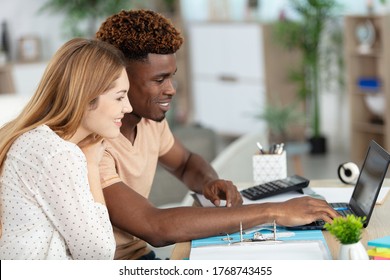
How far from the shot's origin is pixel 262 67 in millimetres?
8305

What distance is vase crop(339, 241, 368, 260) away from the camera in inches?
76.8

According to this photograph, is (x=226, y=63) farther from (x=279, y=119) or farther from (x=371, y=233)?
(x=371, y=233)

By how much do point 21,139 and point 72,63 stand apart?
0.23 meters

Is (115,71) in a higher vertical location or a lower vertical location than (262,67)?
higher

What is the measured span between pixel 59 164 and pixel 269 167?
1074 millimetres

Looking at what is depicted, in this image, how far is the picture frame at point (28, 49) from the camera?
352 inches

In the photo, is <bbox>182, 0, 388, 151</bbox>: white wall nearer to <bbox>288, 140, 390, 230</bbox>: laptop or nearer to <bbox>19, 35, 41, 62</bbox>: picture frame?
<bbox>19, 35, 41, 62</bbox>: picture frame

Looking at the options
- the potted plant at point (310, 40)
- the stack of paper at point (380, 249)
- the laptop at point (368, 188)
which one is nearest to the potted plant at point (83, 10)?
the potted plant at point (310, 40)

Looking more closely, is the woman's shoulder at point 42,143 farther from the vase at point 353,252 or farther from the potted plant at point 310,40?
the potted plant at point 310,40

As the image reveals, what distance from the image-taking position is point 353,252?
1.96 m

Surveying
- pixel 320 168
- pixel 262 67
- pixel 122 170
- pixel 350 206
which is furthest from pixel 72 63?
pixel 262 67

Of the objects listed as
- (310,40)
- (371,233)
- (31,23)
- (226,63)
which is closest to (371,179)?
(371,233)

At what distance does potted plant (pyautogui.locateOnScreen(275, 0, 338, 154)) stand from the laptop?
4.90 m
